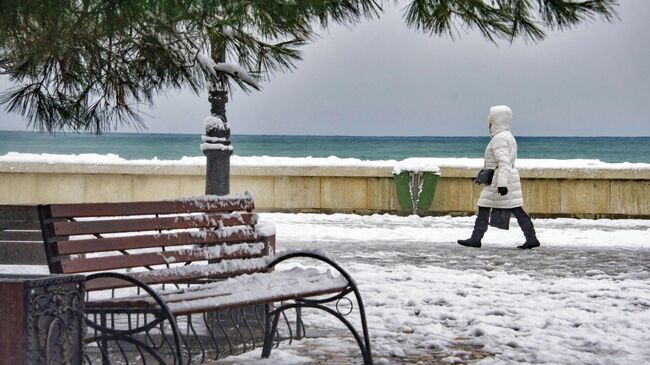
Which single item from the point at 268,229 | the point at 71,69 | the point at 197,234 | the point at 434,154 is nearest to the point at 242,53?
the point at 71,69

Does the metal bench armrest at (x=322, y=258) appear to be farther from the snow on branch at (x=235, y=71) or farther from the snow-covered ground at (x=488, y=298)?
the snow on branch at (x=235, y=71)

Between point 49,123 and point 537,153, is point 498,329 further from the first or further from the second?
point 537,153

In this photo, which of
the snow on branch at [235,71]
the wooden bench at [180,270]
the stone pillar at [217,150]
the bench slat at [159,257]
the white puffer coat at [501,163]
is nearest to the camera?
the wooden bench at [180,270]

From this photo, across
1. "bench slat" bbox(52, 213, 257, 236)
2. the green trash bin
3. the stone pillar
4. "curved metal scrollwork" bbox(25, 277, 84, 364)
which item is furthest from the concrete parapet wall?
"curved metal scrollwork" bbox(25, 277, 84, 364)

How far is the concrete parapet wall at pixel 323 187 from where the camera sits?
17.9 metres

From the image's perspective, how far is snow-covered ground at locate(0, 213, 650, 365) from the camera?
624cm

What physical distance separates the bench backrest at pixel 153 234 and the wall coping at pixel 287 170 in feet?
37.2

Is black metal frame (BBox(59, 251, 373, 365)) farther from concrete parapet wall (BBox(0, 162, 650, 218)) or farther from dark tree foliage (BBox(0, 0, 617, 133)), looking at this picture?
concrete parapet wall (BBox(0, 162, 650, 218))

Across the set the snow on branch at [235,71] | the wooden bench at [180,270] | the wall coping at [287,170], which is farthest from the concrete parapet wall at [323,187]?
the wooden bench at [180,270]

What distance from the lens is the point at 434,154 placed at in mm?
83312

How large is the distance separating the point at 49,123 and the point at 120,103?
73 centimetres

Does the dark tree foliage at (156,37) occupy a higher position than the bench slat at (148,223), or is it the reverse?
the dark tree foliage at (156,37)

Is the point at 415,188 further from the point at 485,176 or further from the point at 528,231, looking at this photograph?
the point at 485,176

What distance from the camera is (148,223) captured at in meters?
5.73
